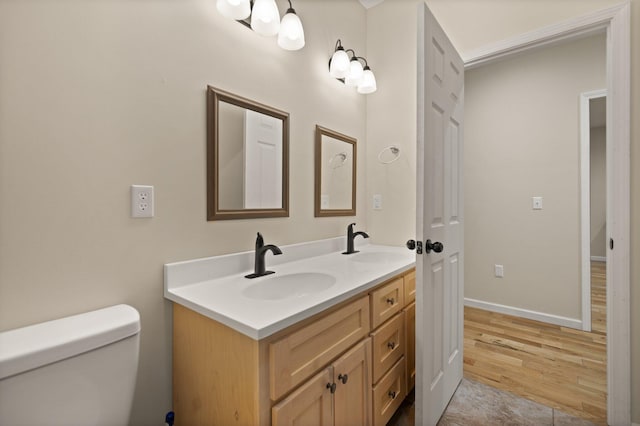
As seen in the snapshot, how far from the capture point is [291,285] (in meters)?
1.30

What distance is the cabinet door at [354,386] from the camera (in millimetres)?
1010

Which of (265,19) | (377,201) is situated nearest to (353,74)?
(265,19)

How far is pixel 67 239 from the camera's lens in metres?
0.86

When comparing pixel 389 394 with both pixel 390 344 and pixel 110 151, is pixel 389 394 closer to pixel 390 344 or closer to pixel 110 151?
pixel 390 344

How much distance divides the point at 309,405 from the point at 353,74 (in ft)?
6.07

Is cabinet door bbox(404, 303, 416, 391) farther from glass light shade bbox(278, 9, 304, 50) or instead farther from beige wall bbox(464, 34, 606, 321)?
beige wall bbox(464, 34, 606, 321)

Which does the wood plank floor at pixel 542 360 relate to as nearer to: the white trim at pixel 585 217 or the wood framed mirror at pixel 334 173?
the white trim at pixel 585 217

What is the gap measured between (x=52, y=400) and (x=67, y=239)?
0.43 meters

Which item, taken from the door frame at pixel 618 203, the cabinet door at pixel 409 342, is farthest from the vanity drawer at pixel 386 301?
the door frame at pixel 618 203

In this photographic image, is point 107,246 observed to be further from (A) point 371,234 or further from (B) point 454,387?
(B) point 454,387

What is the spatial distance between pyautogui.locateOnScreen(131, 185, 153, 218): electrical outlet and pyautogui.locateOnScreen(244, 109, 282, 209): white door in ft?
1.37

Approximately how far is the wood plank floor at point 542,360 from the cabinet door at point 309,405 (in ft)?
4.41

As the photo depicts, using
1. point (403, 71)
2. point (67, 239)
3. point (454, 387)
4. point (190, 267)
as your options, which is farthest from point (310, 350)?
point (403, 71)

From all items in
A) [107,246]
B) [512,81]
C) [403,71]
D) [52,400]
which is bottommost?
[52,400]
